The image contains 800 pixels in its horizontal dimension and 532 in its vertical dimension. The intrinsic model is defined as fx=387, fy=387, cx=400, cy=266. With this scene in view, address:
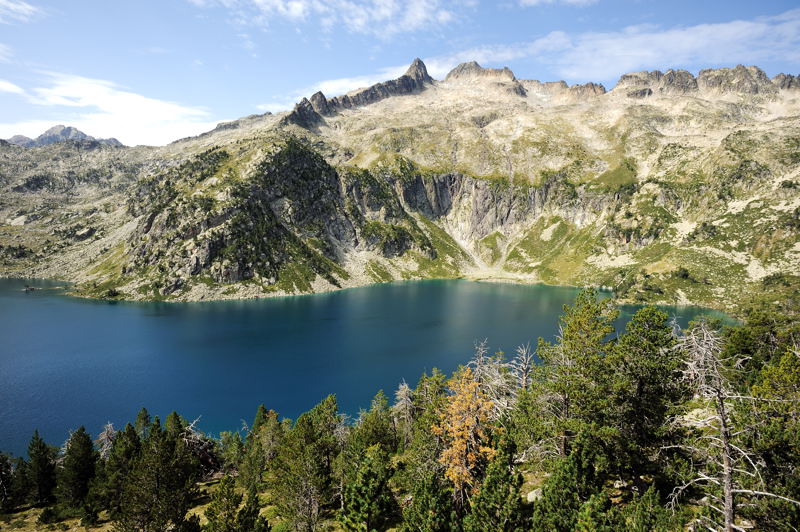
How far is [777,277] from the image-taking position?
578 ft

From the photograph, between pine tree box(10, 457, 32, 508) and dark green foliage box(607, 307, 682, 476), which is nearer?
dark green foliage box(607, 307, 682, 476)

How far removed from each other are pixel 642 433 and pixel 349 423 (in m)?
55.3

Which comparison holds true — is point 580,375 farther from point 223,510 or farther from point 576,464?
point 223,510

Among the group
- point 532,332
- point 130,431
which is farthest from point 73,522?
point 532,332

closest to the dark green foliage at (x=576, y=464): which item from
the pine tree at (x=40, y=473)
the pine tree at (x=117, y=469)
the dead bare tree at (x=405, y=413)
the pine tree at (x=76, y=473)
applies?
the pine tree at (x=117, y=469)

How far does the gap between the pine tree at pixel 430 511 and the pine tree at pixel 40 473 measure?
50.9 metres

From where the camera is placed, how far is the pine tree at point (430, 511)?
93.0 feet

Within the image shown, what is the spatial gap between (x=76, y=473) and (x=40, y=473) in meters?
6.58

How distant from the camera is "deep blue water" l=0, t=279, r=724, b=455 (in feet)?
274

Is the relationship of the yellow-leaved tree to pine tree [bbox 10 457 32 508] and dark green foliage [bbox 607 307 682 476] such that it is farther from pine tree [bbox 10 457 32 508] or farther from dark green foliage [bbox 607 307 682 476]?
pine tree [bbox 10 457 32 508]

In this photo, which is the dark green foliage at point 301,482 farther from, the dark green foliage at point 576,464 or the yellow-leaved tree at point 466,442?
the yellow-leaved tree at point 466,442

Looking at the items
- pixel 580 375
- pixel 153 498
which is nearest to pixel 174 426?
pixel 153 498

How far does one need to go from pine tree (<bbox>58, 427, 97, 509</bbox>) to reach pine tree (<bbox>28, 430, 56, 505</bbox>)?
8.09 feet

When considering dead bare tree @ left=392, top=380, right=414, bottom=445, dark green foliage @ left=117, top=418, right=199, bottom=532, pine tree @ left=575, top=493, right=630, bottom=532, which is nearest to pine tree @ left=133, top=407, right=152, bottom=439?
dark green foliage @ left=117, top=418, right=199, bottom=532
